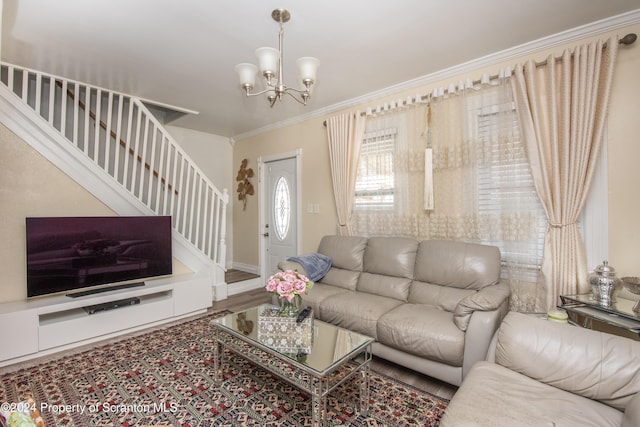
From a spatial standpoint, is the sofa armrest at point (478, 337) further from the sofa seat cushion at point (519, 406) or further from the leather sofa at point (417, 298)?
the sofa seat cushion at point (519, 406)

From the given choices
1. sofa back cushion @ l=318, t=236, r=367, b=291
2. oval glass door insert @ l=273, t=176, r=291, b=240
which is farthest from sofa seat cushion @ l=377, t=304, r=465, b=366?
oval glass door insert @ l=273, t=176, r=291, b=240

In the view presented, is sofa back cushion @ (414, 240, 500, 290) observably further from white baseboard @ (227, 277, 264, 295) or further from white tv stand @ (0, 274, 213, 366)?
white baseboard @ (227, 277, 264, 295)

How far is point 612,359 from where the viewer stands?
135 cm

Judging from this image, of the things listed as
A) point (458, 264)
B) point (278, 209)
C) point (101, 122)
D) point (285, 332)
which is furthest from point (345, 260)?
point (101, 122)

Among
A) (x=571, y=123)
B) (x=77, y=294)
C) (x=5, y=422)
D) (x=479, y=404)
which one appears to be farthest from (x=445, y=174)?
(x=77, y=294)

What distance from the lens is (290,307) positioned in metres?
2.10

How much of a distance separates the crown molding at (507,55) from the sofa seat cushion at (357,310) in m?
2.29

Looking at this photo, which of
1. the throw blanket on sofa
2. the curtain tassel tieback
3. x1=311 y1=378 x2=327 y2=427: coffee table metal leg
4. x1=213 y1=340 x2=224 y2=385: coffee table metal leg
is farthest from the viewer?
the throw blanket on sofa

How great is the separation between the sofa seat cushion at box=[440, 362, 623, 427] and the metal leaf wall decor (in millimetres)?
4526

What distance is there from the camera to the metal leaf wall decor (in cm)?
527

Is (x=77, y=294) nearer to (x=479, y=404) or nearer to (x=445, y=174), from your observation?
(x=479, y=404)

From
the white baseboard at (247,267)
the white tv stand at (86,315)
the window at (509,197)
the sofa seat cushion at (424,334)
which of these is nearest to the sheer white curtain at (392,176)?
the window at (509,197)

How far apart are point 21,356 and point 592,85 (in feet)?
16.4

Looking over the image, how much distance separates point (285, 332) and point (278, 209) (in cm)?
304
